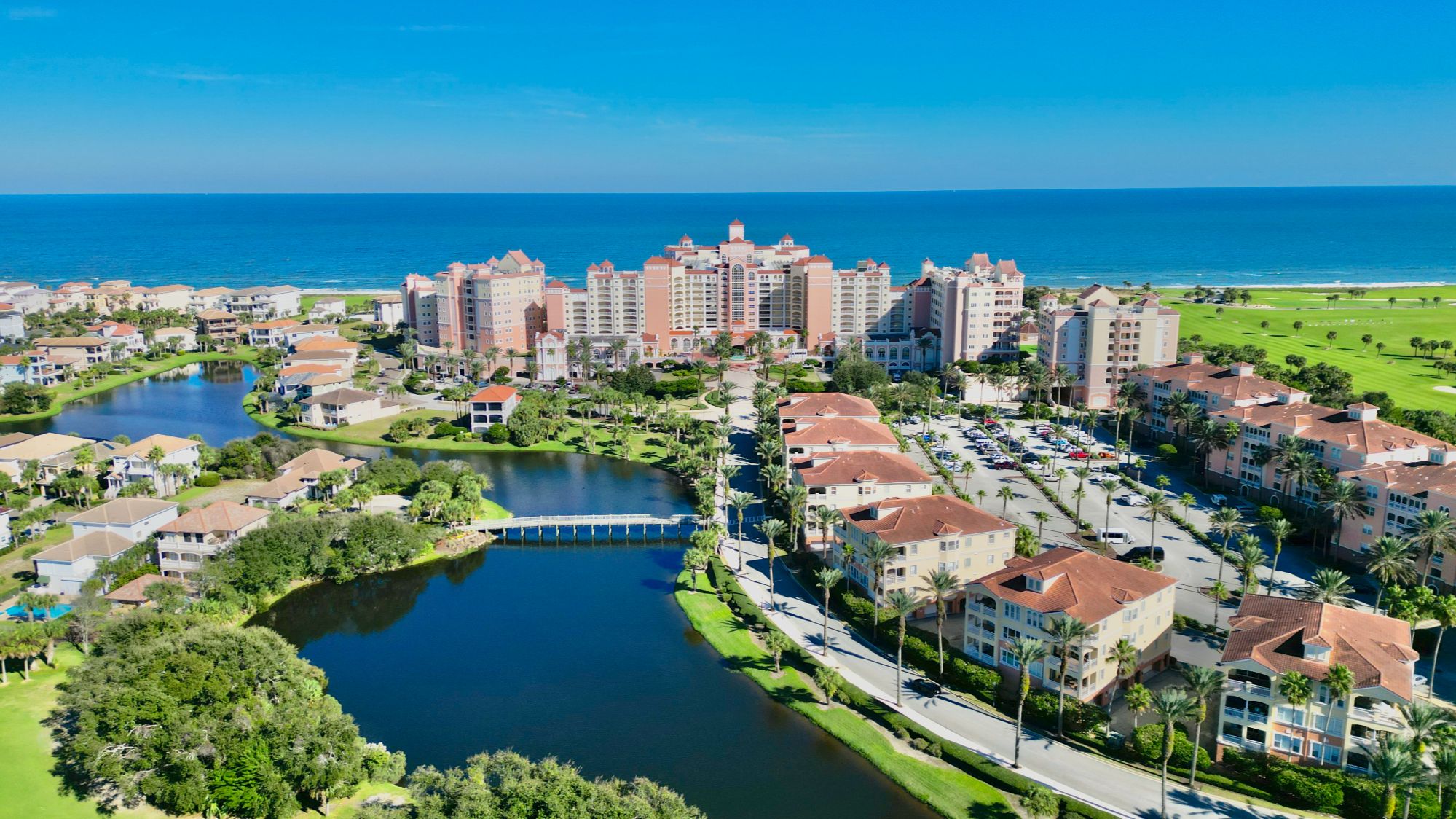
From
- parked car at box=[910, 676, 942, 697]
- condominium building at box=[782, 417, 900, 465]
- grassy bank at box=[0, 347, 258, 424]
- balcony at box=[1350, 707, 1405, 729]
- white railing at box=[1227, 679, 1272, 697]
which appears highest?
condominium building at box=[782, 417, 900, 465]

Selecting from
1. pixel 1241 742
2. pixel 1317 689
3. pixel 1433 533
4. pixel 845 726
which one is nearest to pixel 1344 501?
pixel 1433 533

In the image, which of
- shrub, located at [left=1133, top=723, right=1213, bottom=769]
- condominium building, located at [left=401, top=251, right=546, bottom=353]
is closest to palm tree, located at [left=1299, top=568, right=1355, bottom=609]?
shrub, located at [left=1133, top=723, right=1213, bottom=769]

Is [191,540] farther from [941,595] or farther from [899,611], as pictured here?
[941,595]

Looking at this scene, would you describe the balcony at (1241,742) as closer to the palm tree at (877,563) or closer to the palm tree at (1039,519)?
the palm tree at (877,563)

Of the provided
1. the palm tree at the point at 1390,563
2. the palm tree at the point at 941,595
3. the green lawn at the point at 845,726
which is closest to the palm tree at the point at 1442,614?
the palm tree at the point at 1390,563

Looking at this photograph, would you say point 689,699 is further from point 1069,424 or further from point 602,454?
point 1069,424

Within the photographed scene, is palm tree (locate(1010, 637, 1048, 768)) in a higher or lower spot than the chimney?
lower

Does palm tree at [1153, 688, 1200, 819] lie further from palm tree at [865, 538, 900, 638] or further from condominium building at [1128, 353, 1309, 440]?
condominium building at [1128, 353, 1309, 440]
